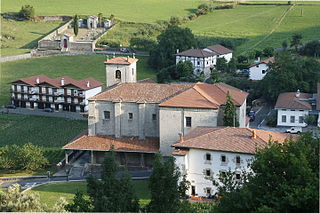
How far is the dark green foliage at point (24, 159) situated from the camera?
54656 millimetres

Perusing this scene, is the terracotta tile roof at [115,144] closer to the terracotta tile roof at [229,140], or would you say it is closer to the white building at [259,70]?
the terracotta tile roof at [229,140]

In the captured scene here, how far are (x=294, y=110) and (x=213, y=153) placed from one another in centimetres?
2128

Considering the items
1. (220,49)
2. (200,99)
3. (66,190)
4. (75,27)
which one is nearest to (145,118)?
(200,99)

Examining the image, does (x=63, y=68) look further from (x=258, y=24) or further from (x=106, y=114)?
(x=258, y=24)

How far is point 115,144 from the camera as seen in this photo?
5469cm

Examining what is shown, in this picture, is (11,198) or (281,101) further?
(281,101)

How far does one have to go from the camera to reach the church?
171 feet

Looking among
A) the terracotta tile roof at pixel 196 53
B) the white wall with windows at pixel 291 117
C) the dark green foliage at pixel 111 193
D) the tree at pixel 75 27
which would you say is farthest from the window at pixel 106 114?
the tree at pixel 75 27

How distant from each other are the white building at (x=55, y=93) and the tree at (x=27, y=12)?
60286 mm

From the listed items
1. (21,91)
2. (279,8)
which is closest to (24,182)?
(21,91)

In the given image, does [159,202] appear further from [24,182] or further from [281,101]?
[281,101]

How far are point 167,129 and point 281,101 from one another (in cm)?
1877

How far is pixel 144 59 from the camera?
353 ft

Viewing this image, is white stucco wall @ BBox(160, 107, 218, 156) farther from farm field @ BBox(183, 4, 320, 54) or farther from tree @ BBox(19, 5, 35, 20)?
tree @ BBox(19, 5, 35, 20)
